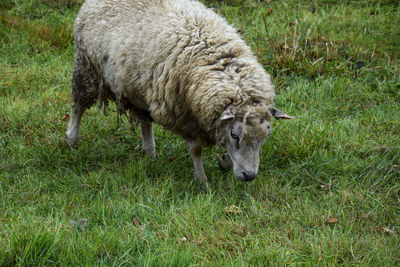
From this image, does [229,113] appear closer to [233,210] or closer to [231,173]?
[233,210]

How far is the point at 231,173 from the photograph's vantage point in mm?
4730

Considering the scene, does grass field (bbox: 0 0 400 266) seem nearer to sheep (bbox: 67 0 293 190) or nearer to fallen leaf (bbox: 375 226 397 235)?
fallen leaf (bbox: 375 226 397 235)

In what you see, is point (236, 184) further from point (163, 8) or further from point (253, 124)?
→ point (163, 8)

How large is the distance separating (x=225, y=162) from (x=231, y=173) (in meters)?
0.11

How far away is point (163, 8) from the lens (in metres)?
4.59

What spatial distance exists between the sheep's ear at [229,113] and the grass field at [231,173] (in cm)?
64

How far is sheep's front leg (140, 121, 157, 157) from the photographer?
17.5 feet

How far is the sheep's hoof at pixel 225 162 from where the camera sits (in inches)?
185

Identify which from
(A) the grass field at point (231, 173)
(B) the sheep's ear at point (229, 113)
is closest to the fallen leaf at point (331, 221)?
(A) the grass field at point (231, 173)

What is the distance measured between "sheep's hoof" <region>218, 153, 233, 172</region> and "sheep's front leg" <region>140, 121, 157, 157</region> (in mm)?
846

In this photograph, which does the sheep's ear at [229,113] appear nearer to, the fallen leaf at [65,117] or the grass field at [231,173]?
the grass field at [231,173]

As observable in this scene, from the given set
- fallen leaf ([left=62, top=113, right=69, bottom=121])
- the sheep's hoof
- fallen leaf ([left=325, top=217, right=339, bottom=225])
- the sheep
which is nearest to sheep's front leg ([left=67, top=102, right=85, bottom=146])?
fallen leaf ([left=62, top=113, right=69, bottom=121])

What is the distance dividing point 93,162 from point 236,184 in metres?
1.47

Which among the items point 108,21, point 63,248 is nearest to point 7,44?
point 108,21
